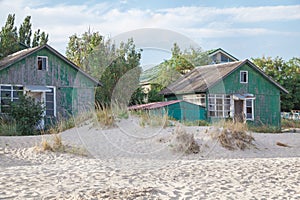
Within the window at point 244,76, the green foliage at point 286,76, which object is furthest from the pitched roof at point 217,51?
the window at point 244,76

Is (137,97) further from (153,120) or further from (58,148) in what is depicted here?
(58,148)

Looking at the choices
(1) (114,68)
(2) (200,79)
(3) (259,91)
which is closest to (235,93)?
(3) (259,91)

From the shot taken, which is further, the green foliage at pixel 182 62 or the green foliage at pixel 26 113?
the green foliage at pixel 182 62

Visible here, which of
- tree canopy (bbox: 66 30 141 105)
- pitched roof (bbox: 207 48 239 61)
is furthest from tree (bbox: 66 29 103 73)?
pitched roof (bbox: 207 48 239 61)

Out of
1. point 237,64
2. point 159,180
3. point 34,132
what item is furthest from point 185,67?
point 159,180

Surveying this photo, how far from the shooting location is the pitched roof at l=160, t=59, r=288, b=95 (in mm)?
27359

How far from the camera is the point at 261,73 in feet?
94.4

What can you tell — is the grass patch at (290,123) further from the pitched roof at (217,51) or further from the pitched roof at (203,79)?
the pitched roof at (217,51)

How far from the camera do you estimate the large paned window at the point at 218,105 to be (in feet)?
89.1

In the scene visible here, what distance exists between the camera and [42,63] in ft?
75.0

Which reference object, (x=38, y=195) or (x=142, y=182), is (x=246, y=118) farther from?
(x=38, y=195)

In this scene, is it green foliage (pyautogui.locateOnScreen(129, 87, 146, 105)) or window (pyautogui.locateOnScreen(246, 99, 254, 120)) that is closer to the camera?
green foliage (pyautogui.locateOnScreen(129, 87, 146, 105))

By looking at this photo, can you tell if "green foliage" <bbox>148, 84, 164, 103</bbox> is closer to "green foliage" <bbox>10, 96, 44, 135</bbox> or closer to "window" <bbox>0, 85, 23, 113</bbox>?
"window" <bbox>0, 85, 23, 113</bbox>

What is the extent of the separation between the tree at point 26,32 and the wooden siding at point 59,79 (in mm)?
12895
